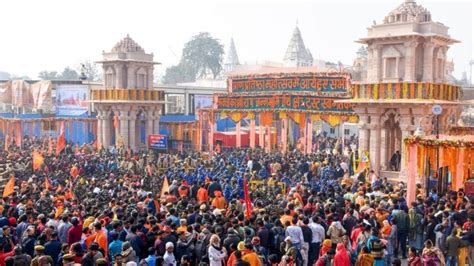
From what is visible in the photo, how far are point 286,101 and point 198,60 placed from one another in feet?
202

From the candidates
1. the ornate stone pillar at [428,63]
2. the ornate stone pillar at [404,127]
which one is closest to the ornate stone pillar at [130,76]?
the ornate stone pillar at [404,127]

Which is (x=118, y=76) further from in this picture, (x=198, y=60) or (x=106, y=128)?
(x=198, y=60)

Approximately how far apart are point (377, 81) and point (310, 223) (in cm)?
1279

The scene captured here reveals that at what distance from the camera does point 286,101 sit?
30.2 meters

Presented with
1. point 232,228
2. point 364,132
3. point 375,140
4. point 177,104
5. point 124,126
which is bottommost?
point 232,228

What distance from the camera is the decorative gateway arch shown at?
28.0 metres

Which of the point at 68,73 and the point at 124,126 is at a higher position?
the point at 68,73

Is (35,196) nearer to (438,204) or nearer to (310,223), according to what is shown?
(310,223)

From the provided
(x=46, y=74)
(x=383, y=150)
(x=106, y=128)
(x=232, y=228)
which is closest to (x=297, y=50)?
(x=46, y=74)

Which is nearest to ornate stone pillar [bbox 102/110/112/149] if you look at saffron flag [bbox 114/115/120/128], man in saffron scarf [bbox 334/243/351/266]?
saffron flag [bbox 114/115/120/128]

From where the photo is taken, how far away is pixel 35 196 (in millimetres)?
15578

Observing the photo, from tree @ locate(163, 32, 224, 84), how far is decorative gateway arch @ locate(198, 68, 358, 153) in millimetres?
55198

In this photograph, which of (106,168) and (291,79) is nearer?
(106,168)

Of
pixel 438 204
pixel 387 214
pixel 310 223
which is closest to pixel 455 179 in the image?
pixel 438 204
